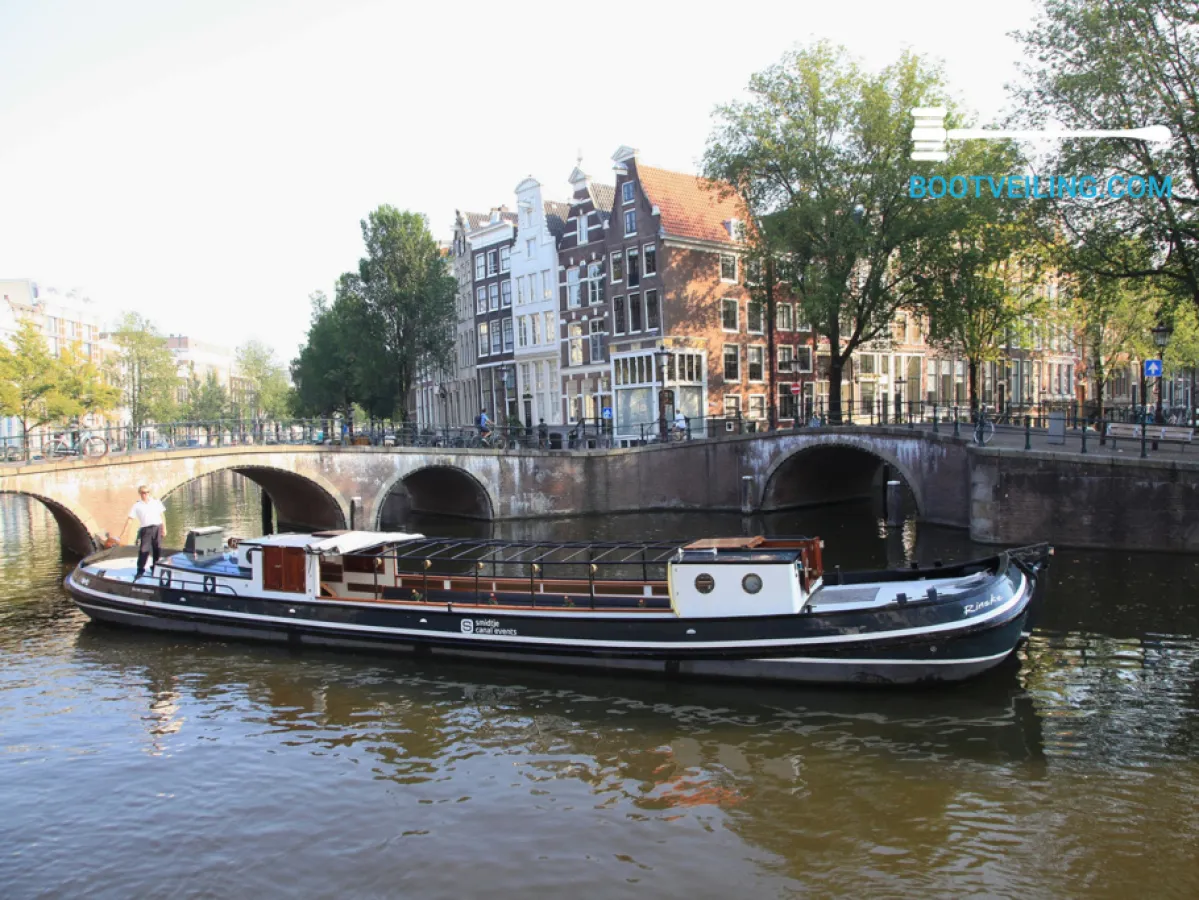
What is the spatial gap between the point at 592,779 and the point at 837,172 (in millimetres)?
30227

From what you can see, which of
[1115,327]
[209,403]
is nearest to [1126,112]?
[1115,327]

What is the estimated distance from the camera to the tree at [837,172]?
35.3 m

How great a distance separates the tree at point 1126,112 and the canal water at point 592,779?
13.5 metres

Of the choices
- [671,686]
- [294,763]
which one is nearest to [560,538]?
[671,686]

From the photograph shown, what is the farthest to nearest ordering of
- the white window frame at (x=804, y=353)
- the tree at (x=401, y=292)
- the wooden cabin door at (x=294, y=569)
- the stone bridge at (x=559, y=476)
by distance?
the tree at (x=401, y=292) → the white window frame at (x=804, y=353) → the stone bridge at (x=559, y=476) → the wooden cabin door at (x=294, y=569)

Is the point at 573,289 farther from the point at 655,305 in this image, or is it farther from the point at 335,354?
the point at 335,354

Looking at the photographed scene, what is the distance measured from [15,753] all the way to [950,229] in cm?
3225

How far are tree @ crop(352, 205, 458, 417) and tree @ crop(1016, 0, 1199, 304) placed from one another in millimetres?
34727

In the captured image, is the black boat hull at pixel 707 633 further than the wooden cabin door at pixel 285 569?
No

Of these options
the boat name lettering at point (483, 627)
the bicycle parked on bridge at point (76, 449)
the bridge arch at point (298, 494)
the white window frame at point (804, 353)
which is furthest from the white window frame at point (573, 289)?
the boat name lettering at point (483, 627)

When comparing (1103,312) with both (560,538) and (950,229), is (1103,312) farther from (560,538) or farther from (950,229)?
(560,538)

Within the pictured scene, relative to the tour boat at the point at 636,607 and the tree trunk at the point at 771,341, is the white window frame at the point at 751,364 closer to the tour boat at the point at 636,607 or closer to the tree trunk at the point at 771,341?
the tree trunk at the point at 771,341

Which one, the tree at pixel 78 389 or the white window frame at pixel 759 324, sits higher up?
the white window frame at pixel 759 324

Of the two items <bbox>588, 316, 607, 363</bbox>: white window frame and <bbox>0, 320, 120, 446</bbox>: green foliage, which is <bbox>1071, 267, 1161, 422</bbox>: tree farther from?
<bbox>0, 320, 120, 446</bbox>: green foliage
